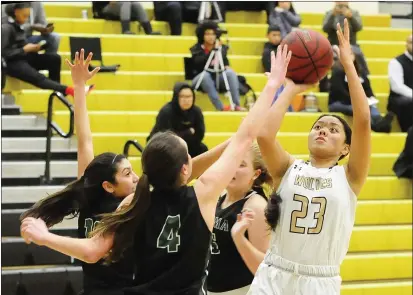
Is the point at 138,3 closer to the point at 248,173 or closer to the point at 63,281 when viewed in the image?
the point at 63,281

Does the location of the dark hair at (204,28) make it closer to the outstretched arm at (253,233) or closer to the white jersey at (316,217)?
the outstretched arm at (253,233)

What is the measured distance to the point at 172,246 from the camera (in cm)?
321

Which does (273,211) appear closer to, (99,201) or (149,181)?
(99,201)

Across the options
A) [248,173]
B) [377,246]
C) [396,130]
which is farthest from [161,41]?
[248,173]

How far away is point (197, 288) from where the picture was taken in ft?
10.7

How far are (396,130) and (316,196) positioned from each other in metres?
6.28

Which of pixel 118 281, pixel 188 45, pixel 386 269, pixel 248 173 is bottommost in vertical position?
pixel 386 269

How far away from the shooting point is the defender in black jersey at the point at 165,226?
321 cm

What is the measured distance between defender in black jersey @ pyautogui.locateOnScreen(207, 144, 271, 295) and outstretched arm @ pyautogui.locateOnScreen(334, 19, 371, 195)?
73cm

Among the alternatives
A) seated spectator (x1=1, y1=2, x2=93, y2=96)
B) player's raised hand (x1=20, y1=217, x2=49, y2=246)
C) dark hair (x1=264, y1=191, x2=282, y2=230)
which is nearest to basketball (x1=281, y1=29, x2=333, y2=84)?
dark hair (x1=264, y1=191, x2=282, y2=230)

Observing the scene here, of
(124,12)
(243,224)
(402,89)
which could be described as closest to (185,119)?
(124,12)

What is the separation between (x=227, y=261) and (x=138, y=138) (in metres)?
3.90

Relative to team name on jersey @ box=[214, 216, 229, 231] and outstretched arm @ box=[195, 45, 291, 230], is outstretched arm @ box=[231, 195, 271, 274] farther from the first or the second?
outstretched arm @ box=[195, 45, 291, 230]

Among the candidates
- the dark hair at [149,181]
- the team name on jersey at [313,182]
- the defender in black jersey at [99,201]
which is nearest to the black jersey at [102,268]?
the defender in black jersey at [99,201]
